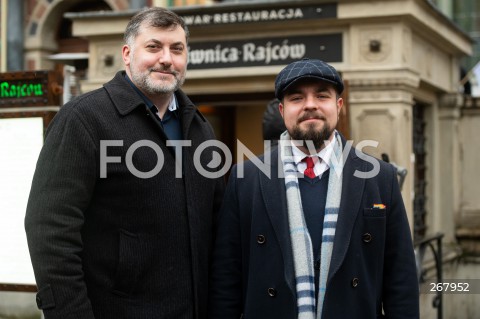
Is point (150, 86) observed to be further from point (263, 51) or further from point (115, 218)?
point (263, 51)

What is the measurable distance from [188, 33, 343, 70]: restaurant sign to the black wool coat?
11.5ft

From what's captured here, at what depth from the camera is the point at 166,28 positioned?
3.32 meters

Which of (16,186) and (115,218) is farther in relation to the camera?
(16,186)

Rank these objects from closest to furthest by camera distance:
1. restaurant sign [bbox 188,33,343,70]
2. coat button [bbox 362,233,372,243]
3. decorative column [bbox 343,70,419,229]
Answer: coat button [bbox 362,233,372,243] → decorative column [bbox 343,70,419,229] → restaurant sign [bbox 188,33,343,70]

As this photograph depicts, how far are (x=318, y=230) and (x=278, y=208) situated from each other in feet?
0.64

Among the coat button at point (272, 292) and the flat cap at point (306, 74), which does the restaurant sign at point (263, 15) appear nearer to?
the flat cap at point (306, 74)

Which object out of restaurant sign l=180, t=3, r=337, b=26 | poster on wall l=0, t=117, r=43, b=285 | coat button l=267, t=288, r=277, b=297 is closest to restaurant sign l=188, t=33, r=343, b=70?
restaurant sign l=180, t=3, r=337, b=26

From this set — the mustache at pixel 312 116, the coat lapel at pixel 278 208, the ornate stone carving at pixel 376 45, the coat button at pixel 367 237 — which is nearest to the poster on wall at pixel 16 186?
the coat lapel at pixel 278 208

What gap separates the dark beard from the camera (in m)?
3.18

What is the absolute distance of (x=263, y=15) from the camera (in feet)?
22.3

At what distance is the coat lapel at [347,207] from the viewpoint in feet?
10.2

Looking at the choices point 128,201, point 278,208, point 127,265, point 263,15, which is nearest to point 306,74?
point 278,208

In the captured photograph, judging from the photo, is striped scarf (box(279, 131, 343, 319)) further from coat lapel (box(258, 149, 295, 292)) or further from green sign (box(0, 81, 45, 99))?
green sign (box(0, 81, 45, 99))

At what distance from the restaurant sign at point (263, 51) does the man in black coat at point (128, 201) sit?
11.2 feet
